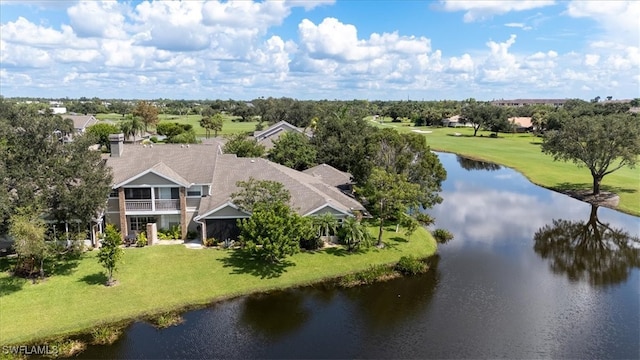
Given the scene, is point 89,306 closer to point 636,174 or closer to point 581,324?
point 581,324

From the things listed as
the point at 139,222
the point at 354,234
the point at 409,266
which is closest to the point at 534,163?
the point at 409,266

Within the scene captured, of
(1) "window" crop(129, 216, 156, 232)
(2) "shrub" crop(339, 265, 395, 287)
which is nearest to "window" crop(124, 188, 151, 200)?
(1) "window" crop(129, 216, 156, 232)

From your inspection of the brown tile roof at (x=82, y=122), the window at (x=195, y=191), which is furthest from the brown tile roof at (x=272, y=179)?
the brown tile roof at (x=82, y=122)

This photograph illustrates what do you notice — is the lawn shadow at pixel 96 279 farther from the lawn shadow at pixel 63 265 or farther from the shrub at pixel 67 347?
the shrub at pixel 67 347

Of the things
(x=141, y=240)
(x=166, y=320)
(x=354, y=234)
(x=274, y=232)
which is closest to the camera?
(x=166, y=320)

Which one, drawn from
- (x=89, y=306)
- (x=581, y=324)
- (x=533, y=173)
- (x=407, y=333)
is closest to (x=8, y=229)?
(x=89, y=306)

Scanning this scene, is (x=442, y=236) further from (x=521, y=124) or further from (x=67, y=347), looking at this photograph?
(x=521, y=124)

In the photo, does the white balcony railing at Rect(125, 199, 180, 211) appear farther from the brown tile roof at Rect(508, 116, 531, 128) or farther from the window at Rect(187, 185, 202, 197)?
the brown tile roof at Rect(508, 116, 531, 128)
